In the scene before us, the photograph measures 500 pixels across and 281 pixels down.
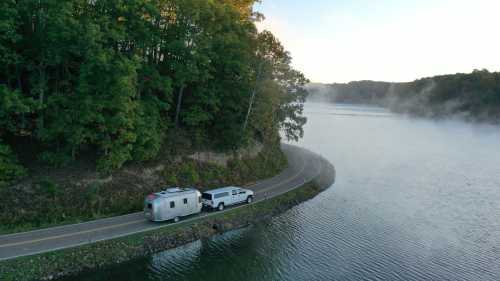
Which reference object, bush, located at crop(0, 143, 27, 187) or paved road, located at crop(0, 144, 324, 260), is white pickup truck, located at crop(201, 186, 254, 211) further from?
bush, located at crop(0, 143, 27, 187)

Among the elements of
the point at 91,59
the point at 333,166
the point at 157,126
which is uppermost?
the point at 91,59

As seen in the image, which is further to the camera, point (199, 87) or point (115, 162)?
point (199, 87)

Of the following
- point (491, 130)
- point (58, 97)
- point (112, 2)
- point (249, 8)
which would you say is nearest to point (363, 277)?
point (58, 97)

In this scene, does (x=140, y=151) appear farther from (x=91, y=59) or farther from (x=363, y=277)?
(x=363, y=277)

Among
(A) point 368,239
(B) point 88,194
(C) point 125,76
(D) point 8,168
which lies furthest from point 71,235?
(A) point 368,239

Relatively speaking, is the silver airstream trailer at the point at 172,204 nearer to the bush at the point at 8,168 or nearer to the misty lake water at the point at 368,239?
the misty lake water at the point at 368,239

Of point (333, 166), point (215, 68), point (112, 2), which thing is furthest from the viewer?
point (333, 166)
